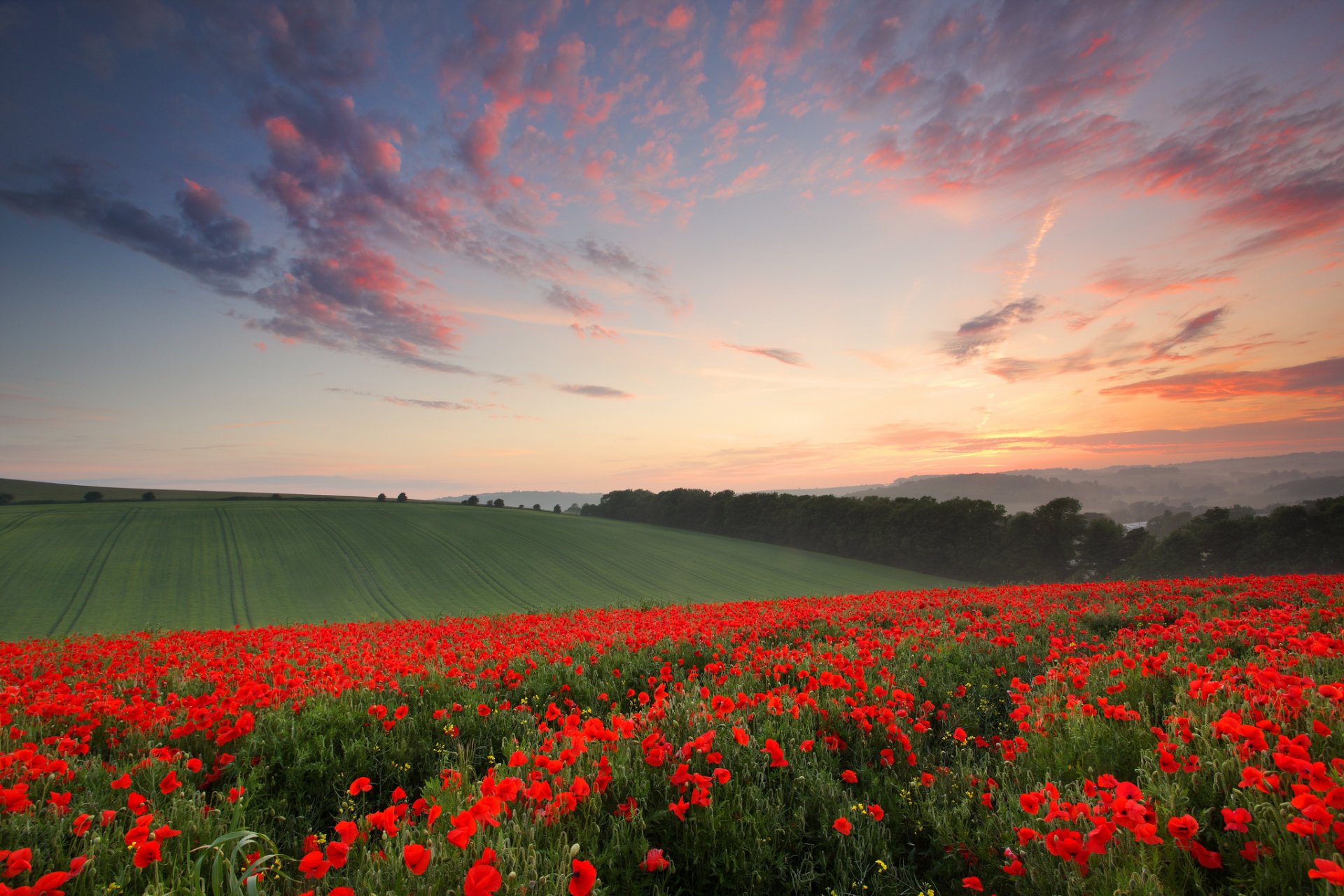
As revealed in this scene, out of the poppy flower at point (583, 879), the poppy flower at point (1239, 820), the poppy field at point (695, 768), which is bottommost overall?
the poppy field at point (695, 768)

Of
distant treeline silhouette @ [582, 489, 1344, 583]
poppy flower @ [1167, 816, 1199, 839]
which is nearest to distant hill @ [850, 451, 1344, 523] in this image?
distant treeline silhouette @ [582, 489, 1344, 583]

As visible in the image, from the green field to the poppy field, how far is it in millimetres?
18438

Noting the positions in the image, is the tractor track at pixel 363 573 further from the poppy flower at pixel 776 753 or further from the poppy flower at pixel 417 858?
the poppy flower at pixel 417 858

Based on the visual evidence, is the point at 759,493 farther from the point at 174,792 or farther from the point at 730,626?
the point at 174,792

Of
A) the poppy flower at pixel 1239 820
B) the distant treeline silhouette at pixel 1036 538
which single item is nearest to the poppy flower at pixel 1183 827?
the poppy flower at pixel 1239 820

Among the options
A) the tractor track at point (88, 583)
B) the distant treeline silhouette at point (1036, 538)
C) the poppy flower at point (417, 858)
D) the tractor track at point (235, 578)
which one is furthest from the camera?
the distant treeline silhouette at point (1036, 538)

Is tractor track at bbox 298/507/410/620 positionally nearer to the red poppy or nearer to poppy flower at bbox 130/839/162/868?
the red poppy

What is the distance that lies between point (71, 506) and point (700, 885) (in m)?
73.7

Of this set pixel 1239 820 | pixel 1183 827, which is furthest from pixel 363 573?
pixel 1239 820

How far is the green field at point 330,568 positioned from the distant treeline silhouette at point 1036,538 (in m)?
4.63

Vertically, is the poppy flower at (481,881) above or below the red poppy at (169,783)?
above

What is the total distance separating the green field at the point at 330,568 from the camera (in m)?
28.1

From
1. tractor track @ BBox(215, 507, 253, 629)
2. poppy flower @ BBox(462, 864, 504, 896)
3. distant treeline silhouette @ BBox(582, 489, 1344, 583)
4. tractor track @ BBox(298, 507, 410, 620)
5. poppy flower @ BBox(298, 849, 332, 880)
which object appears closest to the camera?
poppy flower @ BBox(462, 864, 504, 896)

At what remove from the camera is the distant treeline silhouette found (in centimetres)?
3866
